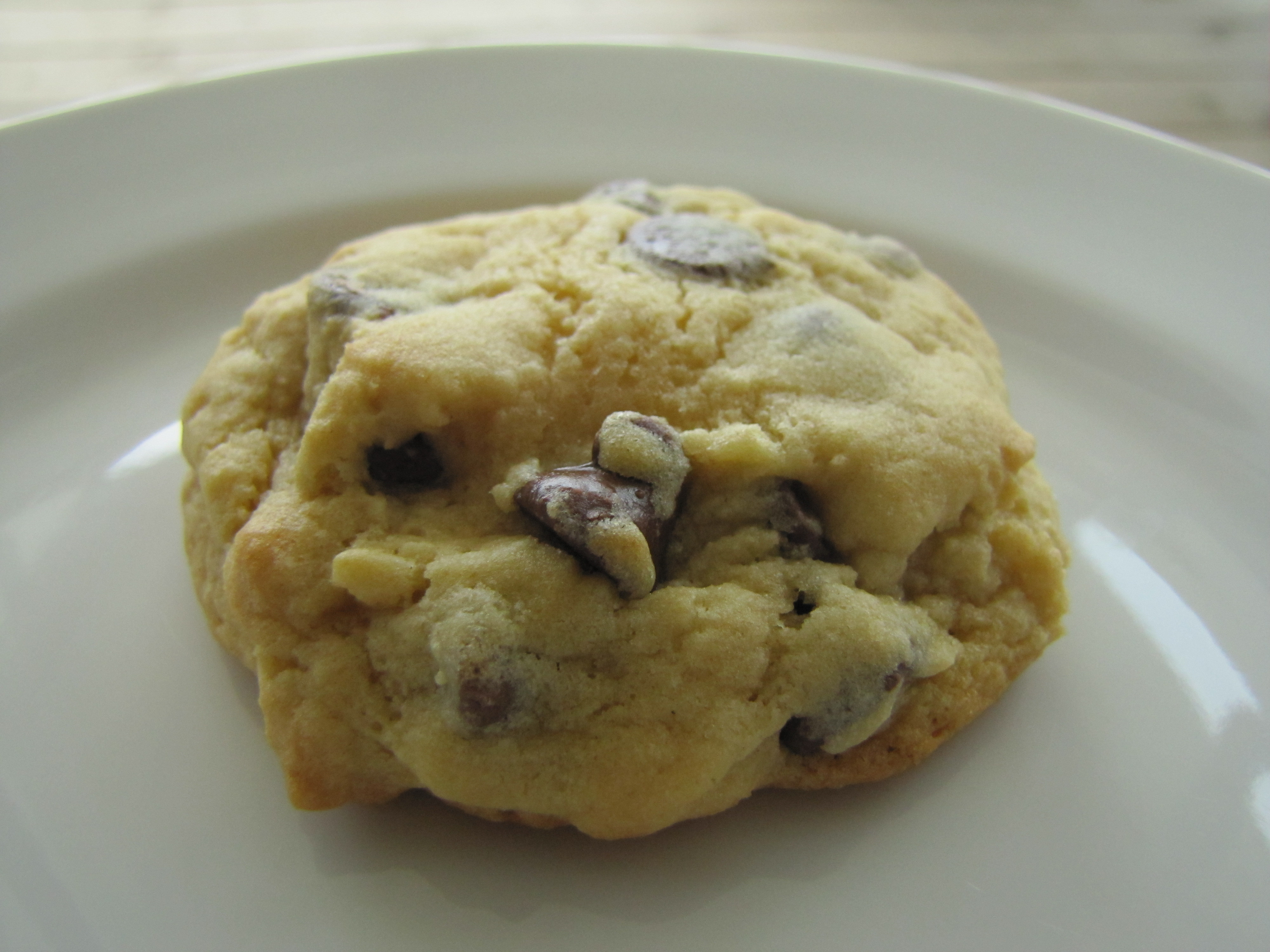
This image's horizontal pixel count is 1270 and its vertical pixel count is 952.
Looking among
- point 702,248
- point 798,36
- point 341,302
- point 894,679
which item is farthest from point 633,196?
point 798,36

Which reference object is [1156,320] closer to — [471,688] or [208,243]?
[471,688]

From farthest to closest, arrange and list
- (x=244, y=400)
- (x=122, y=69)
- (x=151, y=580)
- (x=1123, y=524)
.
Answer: (x=122, y=69)
(x=1123, y=524)
(x=151, y=580)
(x=244, y=400)

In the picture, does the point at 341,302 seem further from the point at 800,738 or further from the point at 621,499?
the point at 800,738

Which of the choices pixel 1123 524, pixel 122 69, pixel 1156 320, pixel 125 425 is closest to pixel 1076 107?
pixel 1156 320

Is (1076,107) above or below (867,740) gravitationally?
Result: above

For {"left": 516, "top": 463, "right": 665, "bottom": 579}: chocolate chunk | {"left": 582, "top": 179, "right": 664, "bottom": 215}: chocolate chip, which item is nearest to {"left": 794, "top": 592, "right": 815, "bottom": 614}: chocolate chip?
{"left": 516, "top": 463, "right": 665, "bottom": 579}: chocolate chunk

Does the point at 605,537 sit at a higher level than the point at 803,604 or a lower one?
higher

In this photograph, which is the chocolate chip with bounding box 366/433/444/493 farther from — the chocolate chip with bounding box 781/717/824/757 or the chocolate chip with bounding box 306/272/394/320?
the chocolate chip with bounding box 781/717/824/757
